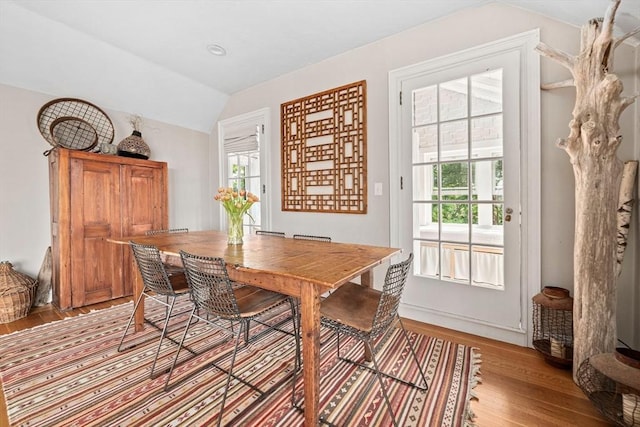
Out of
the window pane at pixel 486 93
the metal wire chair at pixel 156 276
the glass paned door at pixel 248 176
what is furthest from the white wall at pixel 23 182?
the window pane at pixel 486 93

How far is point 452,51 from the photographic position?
94.4 inches

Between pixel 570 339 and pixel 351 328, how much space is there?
1697 mm

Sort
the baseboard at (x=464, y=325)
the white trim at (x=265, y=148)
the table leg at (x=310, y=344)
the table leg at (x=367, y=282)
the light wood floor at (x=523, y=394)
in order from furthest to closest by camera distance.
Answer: the white trim at (x=265, y=148)
the baseboard at (x=464, y=325)
the table leg at (x=367, y=282)
the light wood floor at (x=523, y=394)
the table leg at (x=310, y=344)

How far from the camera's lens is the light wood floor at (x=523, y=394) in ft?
4.69

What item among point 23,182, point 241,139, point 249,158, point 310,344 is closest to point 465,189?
point 310,344

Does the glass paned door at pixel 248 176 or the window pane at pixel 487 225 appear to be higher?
the glass paned door at pixel 248 176

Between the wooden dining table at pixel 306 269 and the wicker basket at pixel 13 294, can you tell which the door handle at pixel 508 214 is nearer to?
the wooden dining table at pixel 306 269

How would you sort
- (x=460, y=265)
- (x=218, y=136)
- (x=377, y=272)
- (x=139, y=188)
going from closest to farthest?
(x=460, y=265) < (x=377, y=272) < (x=139, y=188) < (x=218, y=136)

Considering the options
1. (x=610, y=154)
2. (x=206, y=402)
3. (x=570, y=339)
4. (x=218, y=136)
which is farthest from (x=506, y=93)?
(x=218, y=136)

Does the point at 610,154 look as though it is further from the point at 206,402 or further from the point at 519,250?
the point at 206,402

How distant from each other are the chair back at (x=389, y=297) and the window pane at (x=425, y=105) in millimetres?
1639

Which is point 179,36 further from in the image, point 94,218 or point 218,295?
point 218,295

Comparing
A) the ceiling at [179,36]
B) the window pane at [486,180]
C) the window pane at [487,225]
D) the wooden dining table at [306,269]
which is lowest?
the wooden dining table at [306,269]

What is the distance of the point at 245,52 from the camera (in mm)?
3062
